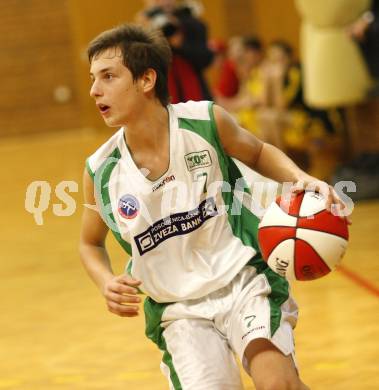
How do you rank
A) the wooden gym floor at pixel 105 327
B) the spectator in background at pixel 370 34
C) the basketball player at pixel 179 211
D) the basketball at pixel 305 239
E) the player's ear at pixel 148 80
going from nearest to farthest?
1. the basketball at pixel 305 239
2. the basketball player at pixel 179 211
3. the player's ear at pixel 148 80
4. the wooden gym floor at pixel 105 327
5. the spectator in background at pixel 370 34

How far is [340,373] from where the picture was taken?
170 inches

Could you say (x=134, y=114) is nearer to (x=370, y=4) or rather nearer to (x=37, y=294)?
(x=37, y=294)

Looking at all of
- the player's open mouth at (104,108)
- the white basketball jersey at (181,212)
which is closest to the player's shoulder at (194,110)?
the white basketball jersey at (181,212)

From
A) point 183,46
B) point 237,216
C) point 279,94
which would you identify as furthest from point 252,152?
point 279,94

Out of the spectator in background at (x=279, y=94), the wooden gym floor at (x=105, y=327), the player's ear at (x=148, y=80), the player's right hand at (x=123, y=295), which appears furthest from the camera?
the spectator in background at (x=279, y=94)

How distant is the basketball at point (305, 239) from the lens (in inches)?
128

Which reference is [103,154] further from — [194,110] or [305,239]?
[305,239]

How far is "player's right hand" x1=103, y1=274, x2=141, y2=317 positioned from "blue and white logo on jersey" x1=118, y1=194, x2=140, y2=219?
1.05 feet

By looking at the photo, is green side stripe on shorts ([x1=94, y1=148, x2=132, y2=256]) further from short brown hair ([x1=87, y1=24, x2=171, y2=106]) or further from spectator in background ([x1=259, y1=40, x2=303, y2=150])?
spectator in background ([x1=259, y1=40, x2=303, y2=150])

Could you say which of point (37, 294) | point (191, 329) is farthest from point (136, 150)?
point (37, 294)

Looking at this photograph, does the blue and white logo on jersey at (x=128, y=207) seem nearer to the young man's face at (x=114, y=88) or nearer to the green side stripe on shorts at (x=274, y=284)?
the young man's face at (x=114, y=88)

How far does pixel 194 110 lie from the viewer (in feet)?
11.7

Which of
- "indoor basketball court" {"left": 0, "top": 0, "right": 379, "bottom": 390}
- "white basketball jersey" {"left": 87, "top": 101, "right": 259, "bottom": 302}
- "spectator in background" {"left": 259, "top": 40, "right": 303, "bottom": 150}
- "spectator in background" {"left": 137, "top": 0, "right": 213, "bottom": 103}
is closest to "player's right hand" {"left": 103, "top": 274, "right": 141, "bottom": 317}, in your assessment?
"white basketball jersey" {"left": 87, "top": 101, "right": 259, "bottom": 302}

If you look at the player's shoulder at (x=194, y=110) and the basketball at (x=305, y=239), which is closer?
the basketball at (x=305, y=239)
